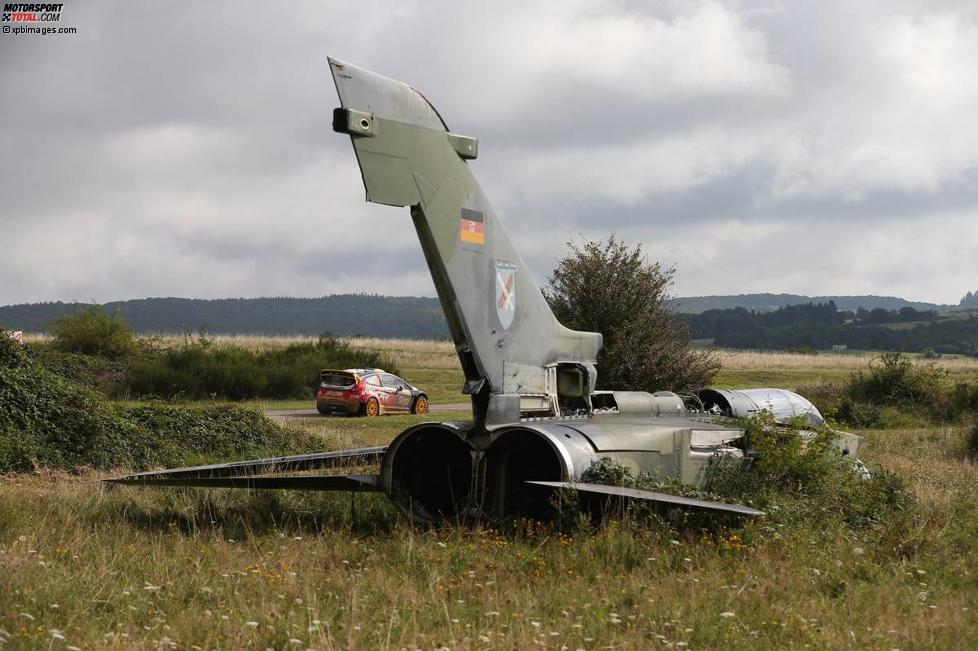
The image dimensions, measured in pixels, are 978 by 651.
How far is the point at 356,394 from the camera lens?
105ft

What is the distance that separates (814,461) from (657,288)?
1499 centimetres

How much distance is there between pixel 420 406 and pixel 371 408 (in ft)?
9.52

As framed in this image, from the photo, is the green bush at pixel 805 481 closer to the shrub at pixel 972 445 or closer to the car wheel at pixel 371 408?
the shrub at pixel 972 445

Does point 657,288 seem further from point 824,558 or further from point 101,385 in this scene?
point 101,385

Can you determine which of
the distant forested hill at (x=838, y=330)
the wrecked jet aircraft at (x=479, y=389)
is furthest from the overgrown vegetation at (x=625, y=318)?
the distant forested hill at (x=838, y=330)

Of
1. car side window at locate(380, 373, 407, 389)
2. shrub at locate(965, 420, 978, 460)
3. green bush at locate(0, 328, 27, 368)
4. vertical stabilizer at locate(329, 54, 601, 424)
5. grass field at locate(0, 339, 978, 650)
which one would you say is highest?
vertical stabilizer at locate(329, 54, 601, 424)

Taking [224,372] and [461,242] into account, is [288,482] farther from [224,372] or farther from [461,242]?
[224,372]

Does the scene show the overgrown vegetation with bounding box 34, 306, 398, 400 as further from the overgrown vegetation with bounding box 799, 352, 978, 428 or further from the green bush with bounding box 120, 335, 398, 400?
the overgrown vegetation with bounding box 799, 352, 978, 428

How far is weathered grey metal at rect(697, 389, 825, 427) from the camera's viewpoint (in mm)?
12812

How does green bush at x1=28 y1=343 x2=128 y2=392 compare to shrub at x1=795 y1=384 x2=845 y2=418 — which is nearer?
shrub at x1=795 y1=384 x2=845 y2=418

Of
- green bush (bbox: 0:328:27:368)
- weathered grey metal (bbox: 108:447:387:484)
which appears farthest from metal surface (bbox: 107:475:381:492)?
green bush (bbox: 0:328:27:368)

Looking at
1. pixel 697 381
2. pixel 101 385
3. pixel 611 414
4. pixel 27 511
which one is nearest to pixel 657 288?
pixel 697 381

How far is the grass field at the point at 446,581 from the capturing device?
6.32 metres

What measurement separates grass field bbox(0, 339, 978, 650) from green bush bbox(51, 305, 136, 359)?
31896 millimetres
